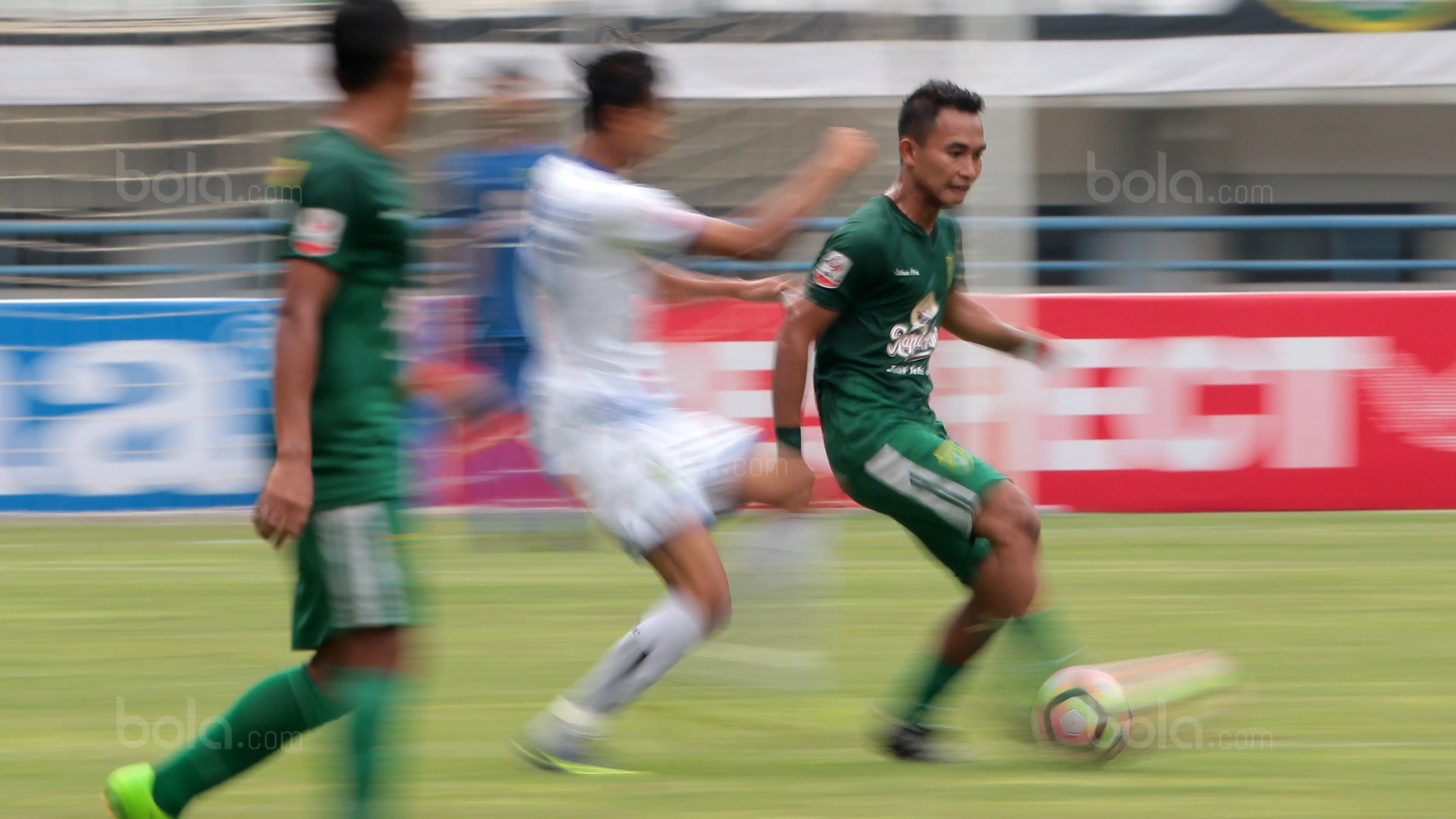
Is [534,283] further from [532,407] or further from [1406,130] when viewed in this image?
[1406,130]

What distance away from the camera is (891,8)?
10883mm

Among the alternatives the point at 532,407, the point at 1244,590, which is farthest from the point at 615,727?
the point at 1244,590

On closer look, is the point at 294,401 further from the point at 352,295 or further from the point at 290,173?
the point at 290,173

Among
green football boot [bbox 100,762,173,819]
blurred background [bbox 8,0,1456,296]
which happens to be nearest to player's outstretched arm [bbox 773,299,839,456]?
green football boot [bbox 100,762,173,819]

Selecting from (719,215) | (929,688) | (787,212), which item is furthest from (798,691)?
(719,215)

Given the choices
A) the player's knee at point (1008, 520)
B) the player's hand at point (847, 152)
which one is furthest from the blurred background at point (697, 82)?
the player's hand at point (847, 152)

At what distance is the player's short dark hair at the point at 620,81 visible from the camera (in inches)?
192

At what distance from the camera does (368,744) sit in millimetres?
3688

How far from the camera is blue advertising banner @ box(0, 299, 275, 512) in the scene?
397 inches

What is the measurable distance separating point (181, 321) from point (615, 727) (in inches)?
210

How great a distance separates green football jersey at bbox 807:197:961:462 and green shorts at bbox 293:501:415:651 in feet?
5.06

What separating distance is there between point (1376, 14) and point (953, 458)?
8465 millimetres

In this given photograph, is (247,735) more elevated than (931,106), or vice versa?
(931,106)

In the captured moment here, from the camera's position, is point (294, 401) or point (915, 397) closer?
point (294, 401)
